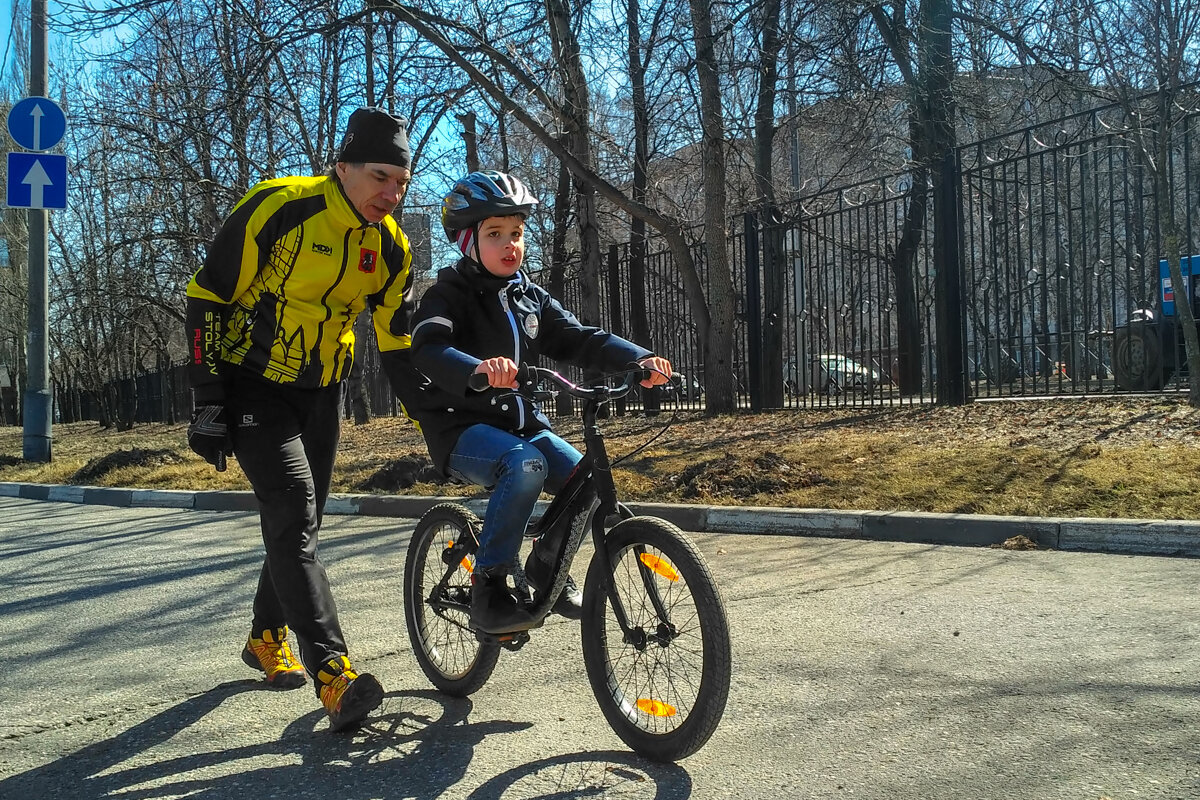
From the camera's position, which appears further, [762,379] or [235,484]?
[762,379]

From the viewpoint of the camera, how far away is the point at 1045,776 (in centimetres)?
263

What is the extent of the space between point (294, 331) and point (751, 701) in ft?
6.77

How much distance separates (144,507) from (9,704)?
7265mm

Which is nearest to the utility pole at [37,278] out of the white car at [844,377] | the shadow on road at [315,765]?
the white car at [844,377]

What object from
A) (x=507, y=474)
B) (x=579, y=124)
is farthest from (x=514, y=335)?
(x=579, y=124)

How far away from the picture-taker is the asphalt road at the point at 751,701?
2732 millimetres

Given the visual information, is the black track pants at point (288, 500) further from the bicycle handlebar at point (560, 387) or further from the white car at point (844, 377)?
the white car at point (844, 377)

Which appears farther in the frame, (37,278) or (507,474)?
(37,278)

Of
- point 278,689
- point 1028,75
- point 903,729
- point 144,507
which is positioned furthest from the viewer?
point 1028,75

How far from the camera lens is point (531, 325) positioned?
3389mm

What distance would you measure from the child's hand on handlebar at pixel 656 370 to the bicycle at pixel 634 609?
36 millimetres

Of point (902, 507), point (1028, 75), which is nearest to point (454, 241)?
point (902, 507)

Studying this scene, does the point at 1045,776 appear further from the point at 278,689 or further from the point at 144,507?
the point at 144,507

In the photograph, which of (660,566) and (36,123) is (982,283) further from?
(36,123)
